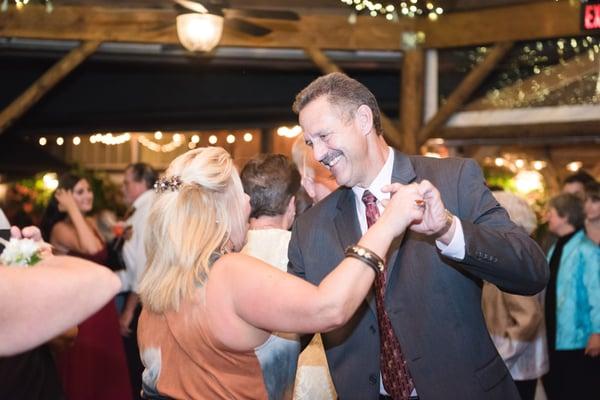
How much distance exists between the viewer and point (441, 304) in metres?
2.56

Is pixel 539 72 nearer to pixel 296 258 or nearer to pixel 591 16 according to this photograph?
pixel 591 16

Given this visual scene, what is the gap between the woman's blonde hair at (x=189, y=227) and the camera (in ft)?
7.55

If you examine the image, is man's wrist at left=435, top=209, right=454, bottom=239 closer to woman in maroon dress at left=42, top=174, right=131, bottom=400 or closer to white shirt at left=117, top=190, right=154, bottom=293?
woman in maroon dress at left=42, top=174, right=131, bottom=400

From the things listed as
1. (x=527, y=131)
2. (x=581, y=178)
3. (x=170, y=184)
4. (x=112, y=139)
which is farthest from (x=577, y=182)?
(x=112, y=139)

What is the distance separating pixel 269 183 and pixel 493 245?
130cm

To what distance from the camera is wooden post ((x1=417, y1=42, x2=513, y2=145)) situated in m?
7.75

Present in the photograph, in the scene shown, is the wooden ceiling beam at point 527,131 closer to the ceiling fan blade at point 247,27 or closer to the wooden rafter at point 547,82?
the wooden rafter at point 547,82

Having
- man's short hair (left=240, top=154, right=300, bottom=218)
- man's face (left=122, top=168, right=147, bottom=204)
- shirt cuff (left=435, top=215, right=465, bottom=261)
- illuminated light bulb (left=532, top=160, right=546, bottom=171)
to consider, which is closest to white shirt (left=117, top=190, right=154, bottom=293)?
man's face (left=122, top=168, right=147, bottom=204)

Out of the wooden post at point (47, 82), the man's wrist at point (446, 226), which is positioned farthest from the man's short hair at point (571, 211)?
the wooden post at point (47, 82)

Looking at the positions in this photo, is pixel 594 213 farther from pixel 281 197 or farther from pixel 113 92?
pixel 113 92

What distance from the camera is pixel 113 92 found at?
9508 mm

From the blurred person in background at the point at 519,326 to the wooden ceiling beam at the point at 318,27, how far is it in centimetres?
326

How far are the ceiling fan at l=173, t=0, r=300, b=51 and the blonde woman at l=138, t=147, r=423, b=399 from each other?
14.2 feet

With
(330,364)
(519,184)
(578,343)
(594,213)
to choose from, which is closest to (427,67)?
(519,184)
